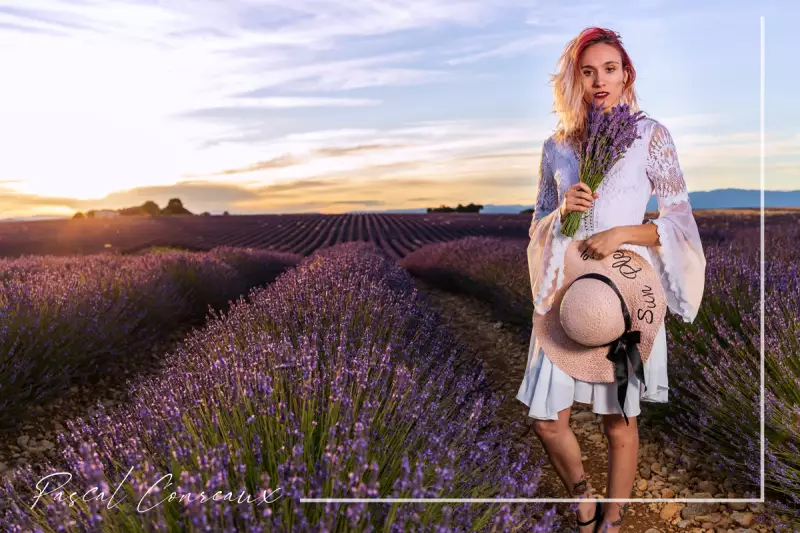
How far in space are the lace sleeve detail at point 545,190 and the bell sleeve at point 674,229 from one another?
34 centimetres

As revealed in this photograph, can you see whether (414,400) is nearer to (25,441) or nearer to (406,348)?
(406,348)

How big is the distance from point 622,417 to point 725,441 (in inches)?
45.9

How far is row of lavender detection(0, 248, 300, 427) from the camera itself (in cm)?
367

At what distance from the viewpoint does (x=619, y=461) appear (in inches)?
81.2

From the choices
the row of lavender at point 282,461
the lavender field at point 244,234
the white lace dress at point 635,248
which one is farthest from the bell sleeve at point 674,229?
the lavender field at point 244,234

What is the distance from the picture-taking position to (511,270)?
290 inches

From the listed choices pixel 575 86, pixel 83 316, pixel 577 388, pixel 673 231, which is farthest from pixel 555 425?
pixel 83 316

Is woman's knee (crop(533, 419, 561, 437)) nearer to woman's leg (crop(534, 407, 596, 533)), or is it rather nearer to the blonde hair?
woman's leg (crop(534, 407, 596, 533))

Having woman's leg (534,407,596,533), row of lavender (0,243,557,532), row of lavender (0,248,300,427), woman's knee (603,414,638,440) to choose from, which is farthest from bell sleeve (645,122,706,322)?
row of lavender (0,248,300,427)

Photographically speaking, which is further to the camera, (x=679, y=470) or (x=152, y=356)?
(x=152, y=356)

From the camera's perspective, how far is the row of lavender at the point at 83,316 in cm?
367

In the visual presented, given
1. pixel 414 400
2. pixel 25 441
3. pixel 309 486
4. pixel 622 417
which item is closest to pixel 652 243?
pixel 622 417

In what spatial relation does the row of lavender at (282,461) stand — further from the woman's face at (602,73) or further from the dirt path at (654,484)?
the woman's face at (602,73)

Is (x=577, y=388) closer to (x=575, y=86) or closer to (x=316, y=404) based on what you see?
(x=316, y=404)
